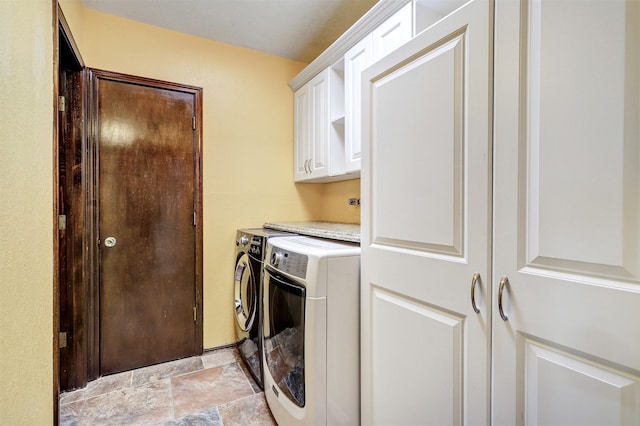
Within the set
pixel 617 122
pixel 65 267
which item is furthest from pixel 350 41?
pixel 65 267

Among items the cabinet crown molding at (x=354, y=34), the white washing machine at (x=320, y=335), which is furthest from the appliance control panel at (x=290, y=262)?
the cabinet crown molding at (x=354, y=34)

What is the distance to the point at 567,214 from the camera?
2.35 feet

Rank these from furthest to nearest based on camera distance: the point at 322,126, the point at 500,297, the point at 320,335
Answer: the point at 322,126 → the point at 320,335 → the point at 500,297

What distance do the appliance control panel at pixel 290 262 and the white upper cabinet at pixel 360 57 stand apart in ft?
2.66

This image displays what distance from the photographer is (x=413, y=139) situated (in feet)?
3.59

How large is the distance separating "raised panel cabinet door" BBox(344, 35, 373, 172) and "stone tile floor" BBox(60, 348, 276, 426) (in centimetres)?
162

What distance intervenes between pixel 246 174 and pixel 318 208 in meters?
0.78

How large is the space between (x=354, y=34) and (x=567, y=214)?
171 centimetres

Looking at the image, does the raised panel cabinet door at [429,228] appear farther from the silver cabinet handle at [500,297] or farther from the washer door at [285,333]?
the washer door at [285,333]

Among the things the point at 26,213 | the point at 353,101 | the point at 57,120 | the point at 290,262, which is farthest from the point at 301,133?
the point at 26,213

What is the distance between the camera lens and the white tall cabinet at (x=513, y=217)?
0.65 meters

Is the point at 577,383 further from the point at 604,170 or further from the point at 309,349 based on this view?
the point at 309,349

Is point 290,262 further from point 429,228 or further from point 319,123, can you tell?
point 319,123

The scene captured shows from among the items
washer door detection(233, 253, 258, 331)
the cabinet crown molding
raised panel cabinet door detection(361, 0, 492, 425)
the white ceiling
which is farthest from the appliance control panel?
the white ceiling
